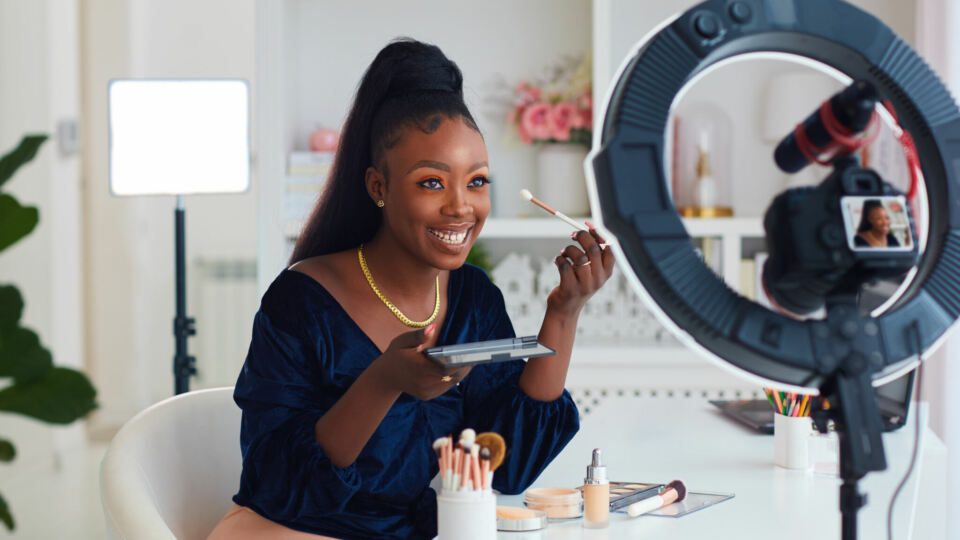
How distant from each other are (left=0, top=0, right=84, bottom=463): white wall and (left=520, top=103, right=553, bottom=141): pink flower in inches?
83.0

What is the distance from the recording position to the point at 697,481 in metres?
1.54

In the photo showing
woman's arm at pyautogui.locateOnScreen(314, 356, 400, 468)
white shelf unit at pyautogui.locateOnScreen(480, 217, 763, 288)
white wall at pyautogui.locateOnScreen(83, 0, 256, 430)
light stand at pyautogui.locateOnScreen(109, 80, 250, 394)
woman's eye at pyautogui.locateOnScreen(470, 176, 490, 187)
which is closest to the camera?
woman's arm at pyautogui.locateOnScreen(314, 356, 400, 468)

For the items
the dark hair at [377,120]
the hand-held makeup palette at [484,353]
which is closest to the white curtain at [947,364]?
the dark hair at [377,120]

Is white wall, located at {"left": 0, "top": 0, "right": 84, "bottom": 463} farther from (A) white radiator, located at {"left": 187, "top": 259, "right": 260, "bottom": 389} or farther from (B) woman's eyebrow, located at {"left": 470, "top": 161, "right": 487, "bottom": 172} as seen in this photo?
(B) woman's eyebrow, located at {"left": 470, "top": 161, "right": 487, "bottom": 172}

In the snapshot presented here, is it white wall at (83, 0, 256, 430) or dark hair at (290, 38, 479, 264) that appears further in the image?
white wall at (83, 0, 256, 430)

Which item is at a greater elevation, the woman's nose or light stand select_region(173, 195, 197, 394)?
the woman's nose

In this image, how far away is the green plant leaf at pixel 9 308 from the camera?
1.46ft

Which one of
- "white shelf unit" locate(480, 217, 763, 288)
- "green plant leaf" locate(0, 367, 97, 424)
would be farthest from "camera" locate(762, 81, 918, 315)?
"white shelf unit" locate(480, 217, 763, 288)

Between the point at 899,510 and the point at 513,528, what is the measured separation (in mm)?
502

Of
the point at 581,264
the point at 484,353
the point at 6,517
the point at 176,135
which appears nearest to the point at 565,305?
the point at 581,264

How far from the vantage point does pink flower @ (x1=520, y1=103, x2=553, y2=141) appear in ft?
10.6

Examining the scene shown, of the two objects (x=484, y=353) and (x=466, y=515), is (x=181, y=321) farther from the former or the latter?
(x=484, y=353)

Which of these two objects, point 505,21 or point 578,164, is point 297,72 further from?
point 578,164

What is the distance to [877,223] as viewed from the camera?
1.98 ft
